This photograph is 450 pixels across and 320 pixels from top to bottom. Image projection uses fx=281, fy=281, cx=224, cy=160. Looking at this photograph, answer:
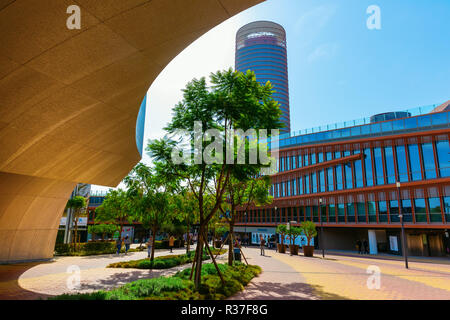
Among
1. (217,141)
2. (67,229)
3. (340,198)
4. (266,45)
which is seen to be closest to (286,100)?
(266,45)

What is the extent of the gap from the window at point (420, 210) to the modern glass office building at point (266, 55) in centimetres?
11573

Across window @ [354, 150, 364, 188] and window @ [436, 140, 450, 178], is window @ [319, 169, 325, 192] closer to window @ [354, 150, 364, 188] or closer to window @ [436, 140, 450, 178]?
window @ [354, 150, 364, 188]

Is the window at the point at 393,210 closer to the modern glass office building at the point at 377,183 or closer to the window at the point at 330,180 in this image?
the modern glass office building at the point at 377,183

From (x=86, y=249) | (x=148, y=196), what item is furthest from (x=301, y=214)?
(x=148, y=196)

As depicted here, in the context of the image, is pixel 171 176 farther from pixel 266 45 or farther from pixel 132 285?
pixel 266 45

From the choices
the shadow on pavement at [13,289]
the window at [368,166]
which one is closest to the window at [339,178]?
the window at [368,166]

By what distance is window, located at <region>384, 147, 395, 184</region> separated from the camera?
3231cm

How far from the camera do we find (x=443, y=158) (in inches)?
1117

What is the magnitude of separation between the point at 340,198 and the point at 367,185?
13.4ft

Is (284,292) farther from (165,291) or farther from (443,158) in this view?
(443,158)

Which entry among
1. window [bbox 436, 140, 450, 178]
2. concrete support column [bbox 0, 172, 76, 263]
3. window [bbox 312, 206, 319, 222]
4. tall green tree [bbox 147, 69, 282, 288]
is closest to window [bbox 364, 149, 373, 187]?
window [bbox 436, 140, 450, 178]

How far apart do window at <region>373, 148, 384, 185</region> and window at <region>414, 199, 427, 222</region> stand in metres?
4.59

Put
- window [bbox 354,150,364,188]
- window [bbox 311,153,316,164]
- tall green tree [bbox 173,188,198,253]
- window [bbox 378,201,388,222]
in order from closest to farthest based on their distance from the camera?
tall green tree [bbox 173,188,198,253], window [bbox 378,201,388,222], window [bbox 354,150,364,188], window [bbox 311,153,316,164]

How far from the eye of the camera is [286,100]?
5906 inches
